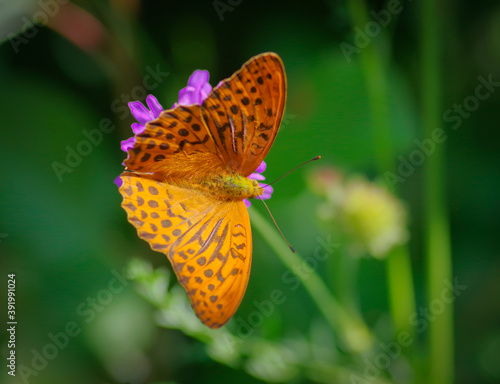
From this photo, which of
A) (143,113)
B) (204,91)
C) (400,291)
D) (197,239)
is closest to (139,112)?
(143,113)

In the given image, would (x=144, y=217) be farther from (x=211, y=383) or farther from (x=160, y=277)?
(x=211, y=383)

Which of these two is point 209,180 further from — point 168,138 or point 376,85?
point 376,85

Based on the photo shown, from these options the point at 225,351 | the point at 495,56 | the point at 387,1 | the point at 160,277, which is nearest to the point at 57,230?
the point at 160,277

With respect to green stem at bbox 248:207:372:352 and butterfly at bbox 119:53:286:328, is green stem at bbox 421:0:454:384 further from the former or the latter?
butterfly at bbox 119:53:286:328

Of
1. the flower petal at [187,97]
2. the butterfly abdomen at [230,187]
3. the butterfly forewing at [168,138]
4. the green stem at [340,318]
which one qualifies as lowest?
the green stem at [340,318]

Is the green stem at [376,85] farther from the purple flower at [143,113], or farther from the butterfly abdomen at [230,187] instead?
the purple flower at [143,113]

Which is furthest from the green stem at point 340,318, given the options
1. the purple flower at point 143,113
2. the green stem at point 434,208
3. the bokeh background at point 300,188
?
the purple flower at point 143,113

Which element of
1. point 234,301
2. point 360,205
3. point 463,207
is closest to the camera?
point 234,301

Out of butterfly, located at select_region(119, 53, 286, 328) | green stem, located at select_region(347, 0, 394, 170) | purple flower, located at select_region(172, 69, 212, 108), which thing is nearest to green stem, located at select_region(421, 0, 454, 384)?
green stem, located at select_region(347, 0, 394, 170)
